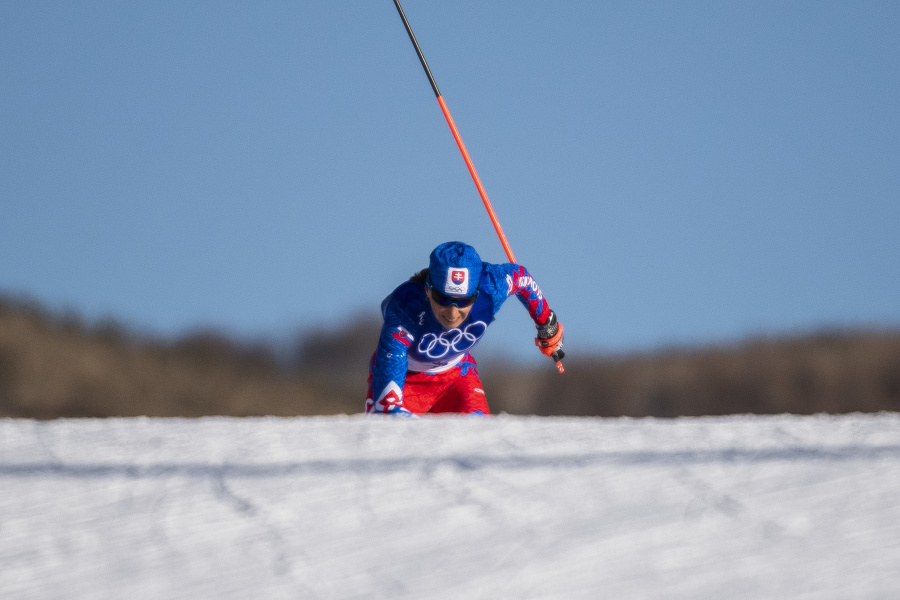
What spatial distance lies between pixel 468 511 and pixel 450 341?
2.00 metres

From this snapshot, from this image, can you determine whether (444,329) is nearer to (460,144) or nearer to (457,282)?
(457,282)

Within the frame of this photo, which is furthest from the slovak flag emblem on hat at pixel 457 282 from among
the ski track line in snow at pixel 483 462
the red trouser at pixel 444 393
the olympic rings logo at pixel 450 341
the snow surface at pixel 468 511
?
the ski track line in snow at pixel 483 462

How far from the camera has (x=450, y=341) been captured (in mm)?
3865

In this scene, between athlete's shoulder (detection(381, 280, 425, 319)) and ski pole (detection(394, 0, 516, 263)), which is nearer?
athlete's shoulder (detection(381, 280, 425, 319))

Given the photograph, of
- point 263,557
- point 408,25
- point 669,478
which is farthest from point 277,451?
point 408,25

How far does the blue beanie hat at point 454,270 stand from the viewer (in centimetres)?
348

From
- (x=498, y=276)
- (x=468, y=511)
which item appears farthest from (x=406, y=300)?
(x=468, y=511)

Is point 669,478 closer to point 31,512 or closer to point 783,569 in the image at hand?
point 783,569

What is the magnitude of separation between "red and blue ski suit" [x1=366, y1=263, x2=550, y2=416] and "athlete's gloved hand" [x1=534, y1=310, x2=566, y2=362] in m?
0.03

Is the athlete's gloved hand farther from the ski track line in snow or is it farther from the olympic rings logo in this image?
the ski track line in snow

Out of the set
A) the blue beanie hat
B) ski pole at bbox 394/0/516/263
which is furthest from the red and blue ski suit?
ski pole at bbox 394/0/516/263

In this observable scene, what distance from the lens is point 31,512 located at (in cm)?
200

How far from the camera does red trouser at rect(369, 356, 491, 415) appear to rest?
411 cm

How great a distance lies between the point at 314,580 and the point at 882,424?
1.37m
